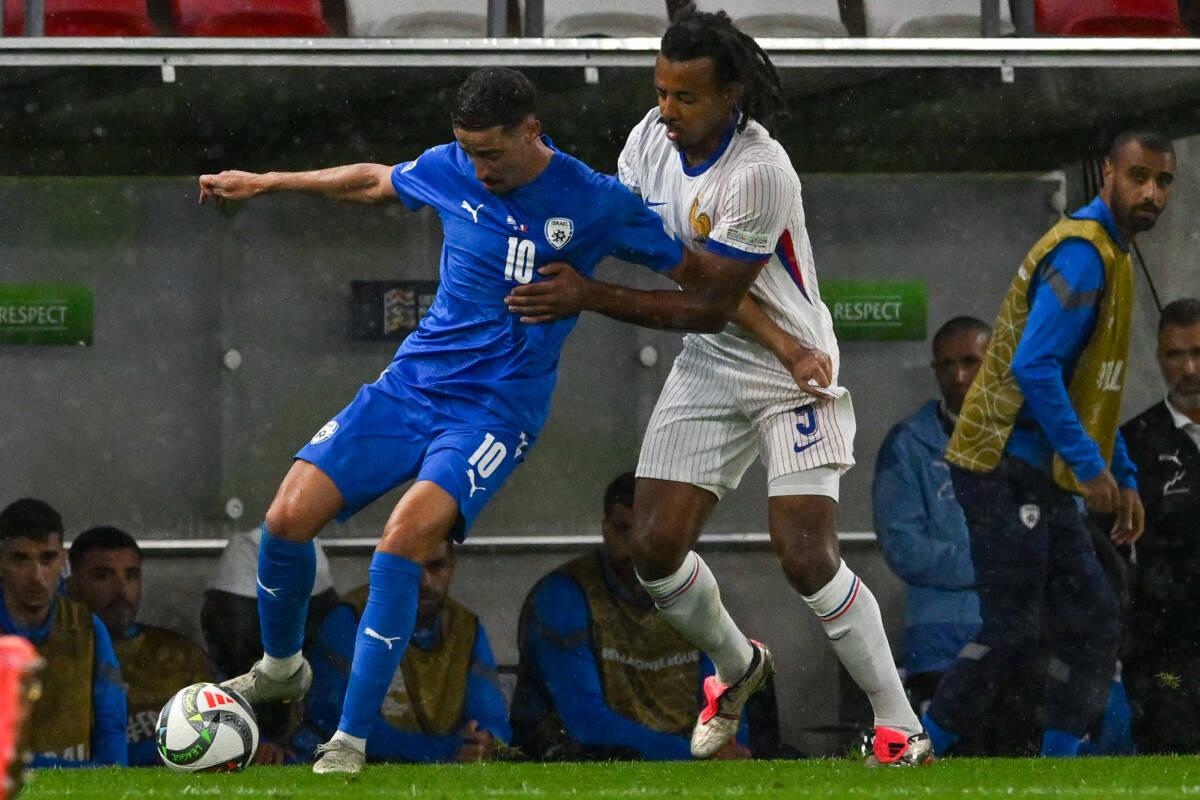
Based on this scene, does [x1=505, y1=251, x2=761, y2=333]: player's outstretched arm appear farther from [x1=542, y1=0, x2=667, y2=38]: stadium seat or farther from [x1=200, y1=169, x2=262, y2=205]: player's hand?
[x1=542, y1=0, x2=667, y2=38]: stadium seat

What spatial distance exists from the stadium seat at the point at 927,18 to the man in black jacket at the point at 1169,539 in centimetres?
145

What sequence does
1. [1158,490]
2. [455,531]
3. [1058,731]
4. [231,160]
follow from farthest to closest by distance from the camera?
1. [231,160]
2. [1158,490]
3. [1058,731]
4. [455,531]

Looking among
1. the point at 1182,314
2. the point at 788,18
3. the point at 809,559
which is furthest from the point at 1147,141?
the point at 809,559

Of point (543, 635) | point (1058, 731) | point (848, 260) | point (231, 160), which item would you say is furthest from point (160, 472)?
point (1058, 731)

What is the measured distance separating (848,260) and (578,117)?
1608mm

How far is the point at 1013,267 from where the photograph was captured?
8062 millimetres

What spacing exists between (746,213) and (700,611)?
122 cm

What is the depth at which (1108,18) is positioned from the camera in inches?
282

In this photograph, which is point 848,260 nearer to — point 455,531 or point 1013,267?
point 1013,267

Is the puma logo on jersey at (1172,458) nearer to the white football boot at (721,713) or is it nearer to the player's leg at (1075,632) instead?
the player's leg at (1075,632)

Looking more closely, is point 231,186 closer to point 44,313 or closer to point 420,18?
point 420,18

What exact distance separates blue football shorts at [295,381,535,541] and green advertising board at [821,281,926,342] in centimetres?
337

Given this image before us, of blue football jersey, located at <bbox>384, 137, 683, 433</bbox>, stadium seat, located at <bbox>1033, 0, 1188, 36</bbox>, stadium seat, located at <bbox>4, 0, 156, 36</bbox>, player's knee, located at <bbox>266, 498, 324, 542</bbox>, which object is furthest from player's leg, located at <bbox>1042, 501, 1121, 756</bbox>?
stadium seat, located at <bbox>4, 0, 156, 36</bbox>

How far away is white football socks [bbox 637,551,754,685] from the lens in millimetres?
5168
